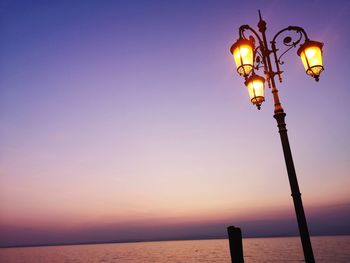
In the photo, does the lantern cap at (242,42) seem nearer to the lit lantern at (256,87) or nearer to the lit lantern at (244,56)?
the lit lantern at (244,56)

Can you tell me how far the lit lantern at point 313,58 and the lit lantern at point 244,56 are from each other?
1.15m

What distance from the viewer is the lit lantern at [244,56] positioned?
608 centimetres

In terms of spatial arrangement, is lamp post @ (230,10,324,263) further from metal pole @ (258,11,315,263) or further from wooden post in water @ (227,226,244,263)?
wooden post in water @ (227,226,244,263)

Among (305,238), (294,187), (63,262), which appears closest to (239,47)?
(294,187)

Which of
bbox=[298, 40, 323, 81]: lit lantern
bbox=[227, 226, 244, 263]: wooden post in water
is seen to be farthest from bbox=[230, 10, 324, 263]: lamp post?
bbox=[227, 226, 244, 263]: wooden post in water

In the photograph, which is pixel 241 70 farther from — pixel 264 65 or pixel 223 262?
pixel 223 262

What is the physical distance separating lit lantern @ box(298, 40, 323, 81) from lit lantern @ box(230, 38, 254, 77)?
1151 mm

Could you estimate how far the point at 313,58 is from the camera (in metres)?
6.14

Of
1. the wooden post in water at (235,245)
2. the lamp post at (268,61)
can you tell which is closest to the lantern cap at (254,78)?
the lamp post at (268,61)

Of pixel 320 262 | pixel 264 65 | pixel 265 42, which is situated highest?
pixel 265 42

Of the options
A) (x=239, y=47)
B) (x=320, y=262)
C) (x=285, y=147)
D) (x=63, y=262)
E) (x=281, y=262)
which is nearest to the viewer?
(x=285, y=147)

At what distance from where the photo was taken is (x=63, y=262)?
95.6 metres

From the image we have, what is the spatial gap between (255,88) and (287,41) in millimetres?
1267

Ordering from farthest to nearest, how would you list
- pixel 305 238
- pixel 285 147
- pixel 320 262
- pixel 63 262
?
pixel 63 262
pixel 320 262
pixel 285 147
pixel 305 238
